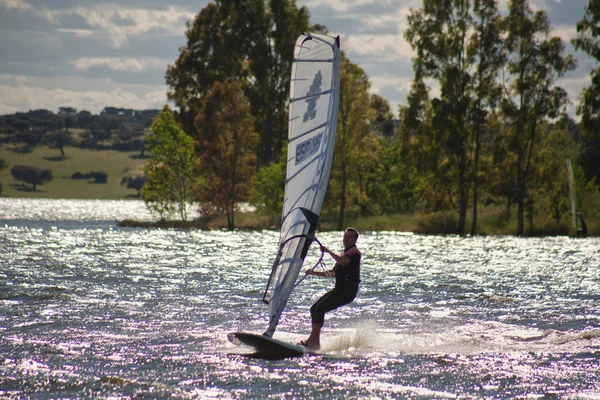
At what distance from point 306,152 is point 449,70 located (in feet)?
131

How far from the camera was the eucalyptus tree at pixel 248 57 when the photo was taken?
221 ft

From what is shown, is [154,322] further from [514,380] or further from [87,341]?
[514,380]

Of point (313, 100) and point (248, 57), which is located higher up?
point (248, 57)

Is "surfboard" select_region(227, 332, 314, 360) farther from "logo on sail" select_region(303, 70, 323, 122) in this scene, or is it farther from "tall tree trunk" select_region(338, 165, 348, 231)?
"tall tree trunk" select_region(338, 165, 348, 231)

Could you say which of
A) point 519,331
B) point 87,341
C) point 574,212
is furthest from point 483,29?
point 87,341

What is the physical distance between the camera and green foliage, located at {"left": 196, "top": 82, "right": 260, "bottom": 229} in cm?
5856

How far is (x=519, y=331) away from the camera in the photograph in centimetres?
1470

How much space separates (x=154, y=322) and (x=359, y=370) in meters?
5.44

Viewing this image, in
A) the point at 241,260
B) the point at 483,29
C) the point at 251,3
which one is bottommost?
the point at 241,260

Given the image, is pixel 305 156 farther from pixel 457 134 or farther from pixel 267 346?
pixel 457 134

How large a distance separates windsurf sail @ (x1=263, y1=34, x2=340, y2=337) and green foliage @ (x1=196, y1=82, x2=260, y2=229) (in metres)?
45.7

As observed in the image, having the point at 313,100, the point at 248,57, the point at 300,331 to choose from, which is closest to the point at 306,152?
the point at 313,100

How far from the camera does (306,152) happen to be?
483 inches

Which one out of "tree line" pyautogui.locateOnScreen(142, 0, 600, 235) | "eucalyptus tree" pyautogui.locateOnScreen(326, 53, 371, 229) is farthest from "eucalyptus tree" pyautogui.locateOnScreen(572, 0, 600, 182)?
"eucalyptus tree" pyautogui.locateOnScreen(326, 53, 371, 229)
